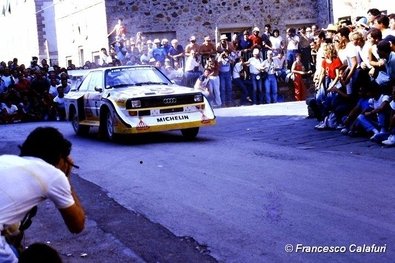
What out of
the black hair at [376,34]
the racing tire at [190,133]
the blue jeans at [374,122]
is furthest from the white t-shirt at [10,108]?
the black hair at [376,34]

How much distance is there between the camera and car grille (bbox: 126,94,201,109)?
43.3 feet

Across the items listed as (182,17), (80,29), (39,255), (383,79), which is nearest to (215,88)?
(182,17)

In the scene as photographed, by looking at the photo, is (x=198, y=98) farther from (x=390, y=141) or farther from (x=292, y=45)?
(x=292, y=45)

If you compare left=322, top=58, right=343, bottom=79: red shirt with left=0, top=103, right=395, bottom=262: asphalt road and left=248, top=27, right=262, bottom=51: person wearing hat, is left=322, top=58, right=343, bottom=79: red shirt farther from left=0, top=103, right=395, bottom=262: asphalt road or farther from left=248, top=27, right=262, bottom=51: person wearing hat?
left=248, top=27, right=262, bottom=51: person wearing hat

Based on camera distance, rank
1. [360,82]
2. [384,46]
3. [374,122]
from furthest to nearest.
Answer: [360,82] → [374,122] → [384,46]

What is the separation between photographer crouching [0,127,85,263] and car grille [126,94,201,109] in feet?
30.3

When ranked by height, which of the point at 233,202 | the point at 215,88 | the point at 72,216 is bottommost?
A: the point at 233,202

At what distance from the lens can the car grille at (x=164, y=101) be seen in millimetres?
13188

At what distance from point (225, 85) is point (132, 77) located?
893 cm

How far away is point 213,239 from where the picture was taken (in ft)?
20.3

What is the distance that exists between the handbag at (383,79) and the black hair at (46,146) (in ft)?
28.7

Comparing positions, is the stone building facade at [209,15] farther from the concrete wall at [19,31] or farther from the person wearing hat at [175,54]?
the concrete wall at [19,31]

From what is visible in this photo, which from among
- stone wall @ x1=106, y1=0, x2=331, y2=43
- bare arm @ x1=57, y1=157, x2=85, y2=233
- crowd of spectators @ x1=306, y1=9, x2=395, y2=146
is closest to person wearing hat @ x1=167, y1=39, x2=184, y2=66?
stone wall @ x1=106, y1=0, x2=331, y2=43

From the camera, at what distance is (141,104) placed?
13.2 m
